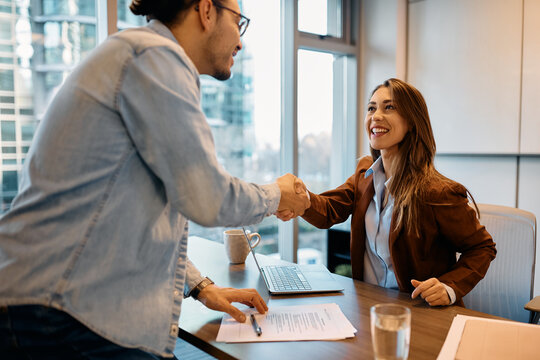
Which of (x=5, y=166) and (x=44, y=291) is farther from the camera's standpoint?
(x=5, y=166)

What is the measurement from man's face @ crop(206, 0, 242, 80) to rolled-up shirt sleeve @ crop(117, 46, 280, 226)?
237 mm

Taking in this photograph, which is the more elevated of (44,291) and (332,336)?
(44,291)

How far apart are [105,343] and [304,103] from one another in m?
2.88

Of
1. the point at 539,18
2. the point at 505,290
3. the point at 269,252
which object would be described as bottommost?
the point at 269,252

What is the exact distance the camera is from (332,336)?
1037 mm

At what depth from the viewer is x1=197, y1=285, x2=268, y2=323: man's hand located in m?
1.18

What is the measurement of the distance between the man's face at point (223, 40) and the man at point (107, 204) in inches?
9.4

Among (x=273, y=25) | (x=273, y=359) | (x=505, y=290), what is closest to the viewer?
(x=273, y=359)

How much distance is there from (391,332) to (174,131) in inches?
21.0

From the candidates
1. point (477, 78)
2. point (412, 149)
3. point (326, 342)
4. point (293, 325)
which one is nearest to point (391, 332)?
point (326, 342)

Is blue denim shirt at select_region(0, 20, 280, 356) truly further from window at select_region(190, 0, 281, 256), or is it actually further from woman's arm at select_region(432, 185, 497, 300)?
window at select_region(190, 0, 281, 256)

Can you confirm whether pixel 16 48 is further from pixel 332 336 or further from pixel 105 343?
pixel 332 336

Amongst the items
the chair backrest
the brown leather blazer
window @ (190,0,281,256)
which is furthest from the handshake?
window @ (190,0,281,256)

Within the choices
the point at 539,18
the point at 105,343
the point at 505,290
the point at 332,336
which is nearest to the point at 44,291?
the point at 105,343
